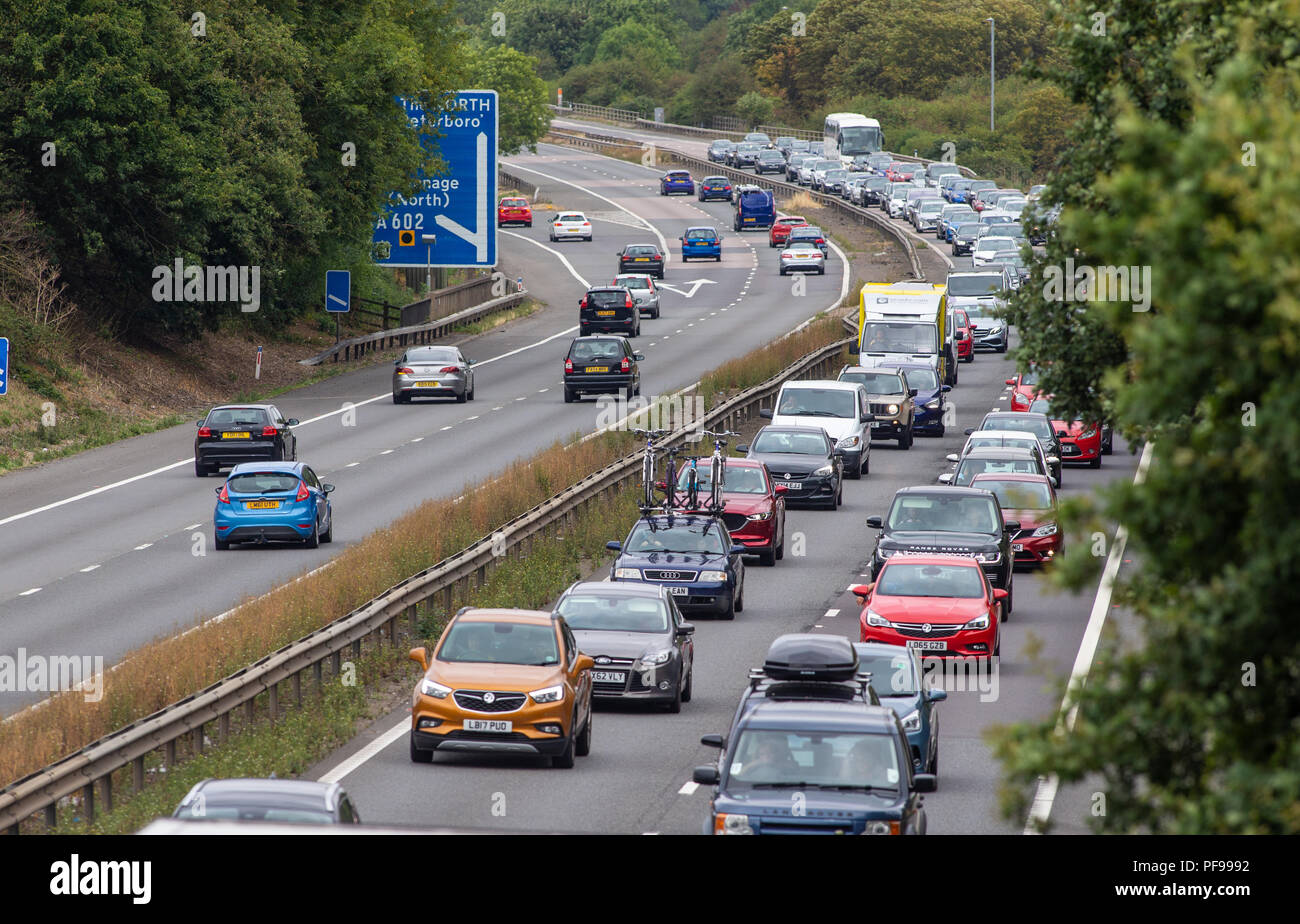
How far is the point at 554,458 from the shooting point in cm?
3506

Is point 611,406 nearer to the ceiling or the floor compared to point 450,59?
nearer to the floor

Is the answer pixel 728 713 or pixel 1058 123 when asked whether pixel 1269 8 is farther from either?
pixel 1058 123

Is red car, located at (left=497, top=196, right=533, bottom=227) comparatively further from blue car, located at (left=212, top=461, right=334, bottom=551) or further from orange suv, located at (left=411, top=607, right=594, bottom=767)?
orange suv, located at (left=411, top=607, right=594, bottom=767)

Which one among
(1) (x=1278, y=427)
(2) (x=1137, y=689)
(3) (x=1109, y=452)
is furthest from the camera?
(3) (x=1109, y=452)

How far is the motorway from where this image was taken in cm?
2606

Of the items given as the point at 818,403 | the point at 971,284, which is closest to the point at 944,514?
the point at 818,403

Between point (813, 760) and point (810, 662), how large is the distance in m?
2.98

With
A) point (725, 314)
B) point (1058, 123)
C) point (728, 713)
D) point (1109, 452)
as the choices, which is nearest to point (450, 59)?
point (725, 314)

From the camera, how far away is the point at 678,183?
373 ft

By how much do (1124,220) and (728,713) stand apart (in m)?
14.7

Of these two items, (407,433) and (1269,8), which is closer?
(1269,8)

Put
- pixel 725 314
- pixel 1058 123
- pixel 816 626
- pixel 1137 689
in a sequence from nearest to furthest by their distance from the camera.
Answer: pixel 1137 689, pixel 816 626, pixel 725 314, pixel 1058 123

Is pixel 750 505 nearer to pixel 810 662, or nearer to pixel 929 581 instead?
pixel 929 581

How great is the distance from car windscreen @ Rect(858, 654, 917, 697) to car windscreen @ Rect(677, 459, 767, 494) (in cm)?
1174
